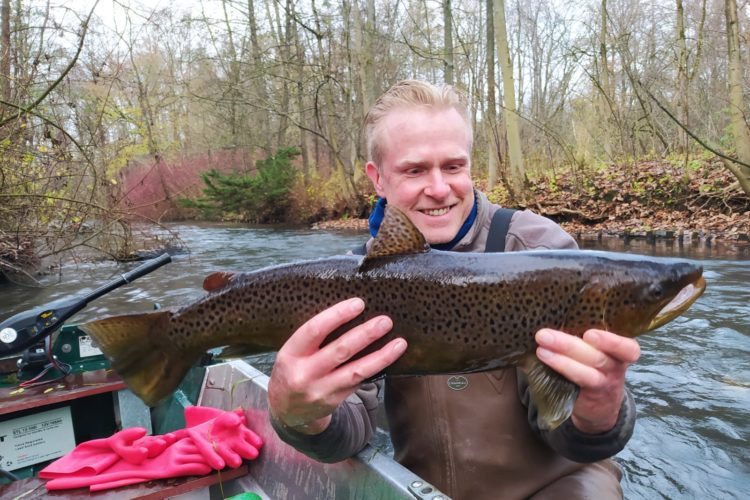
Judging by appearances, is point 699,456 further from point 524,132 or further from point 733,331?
point 524,132

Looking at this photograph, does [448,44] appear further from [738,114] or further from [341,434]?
[341,434]

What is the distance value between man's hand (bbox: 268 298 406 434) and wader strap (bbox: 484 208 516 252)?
89 cm

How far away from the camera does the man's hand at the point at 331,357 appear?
5.69 ft

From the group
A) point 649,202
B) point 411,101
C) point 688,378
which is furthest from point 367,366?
point 649,202

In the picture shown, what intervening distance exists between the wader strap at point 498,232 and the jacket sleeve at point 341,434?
880 mm

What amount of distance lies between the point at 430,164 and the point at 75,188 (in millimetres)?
9682

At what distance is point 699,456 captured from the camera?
4.38 meters

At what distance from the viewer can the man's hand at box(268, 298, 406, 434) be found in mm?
1733

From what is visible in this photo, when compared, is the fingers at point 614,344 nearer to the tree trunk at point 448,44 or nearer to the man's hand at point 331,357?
the man's hand at point 331,357

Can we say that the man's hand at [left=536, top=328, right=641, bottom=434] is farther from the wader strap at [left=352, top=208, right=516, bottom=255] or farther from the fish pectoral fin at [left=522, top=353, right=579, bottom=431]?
the wader strap at [left=352, top=208, right=516, bottom=255]

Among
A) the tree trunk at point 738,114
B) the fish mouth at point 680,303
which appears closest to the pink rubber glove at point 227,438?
the fish mouth at point 680,303

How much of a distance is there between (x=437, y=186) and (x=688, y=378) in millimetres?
4893

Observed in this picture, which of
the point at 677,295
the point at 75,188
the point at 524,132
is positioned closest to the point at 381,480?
the point at 677,295

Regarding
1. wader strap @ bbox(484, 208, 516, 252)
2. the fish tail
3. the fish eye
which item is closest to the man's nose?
wader strap @ bbox(484, 208, 516, 252)
